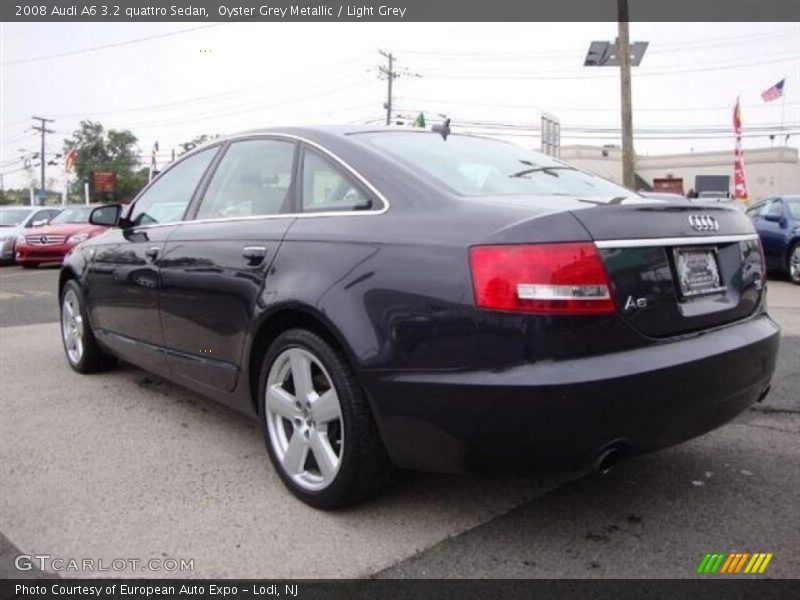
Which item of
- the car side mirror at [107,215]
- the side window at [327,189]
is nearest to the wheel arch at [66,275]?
the car side mirror at [107,215]

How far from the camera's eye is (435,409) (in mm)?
2494

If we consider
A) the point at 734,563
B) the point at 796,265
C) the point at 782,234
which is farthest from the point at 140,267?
the point at 782,234

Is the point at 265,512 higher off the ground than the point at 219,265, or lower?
lower

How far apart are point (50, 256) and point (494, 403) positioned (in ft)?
51.8

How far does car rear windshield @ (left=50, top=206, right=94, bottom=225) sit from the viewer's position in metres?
17.0

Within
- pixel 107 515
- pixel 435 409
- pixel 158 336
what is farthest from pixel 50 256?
pixel 435 409

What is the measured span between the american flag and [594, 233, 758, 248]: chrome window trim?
120 ft

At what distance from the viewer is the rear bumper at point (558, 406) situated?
91.9 inches

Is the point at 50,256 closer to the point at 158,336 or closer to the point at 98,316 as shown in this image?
the point at 98,316

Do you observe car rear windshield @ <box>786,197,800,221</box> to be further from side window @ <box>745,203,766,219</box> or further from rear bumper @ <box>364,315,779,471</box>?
rear bumper @ <box>364,315,779,471</box>

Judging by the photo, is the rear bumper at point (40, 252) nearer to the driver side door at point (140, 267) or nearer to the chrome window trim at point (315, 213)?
the driver side door at point (140, 267)

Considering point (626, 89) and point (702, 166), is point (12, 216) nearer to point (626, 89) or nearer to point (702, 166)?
point (626, 89)

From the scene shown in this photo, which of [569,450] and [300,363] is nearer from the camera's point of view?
[569,450]

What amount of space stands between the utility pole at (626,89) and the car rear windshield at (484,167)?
1477cm
